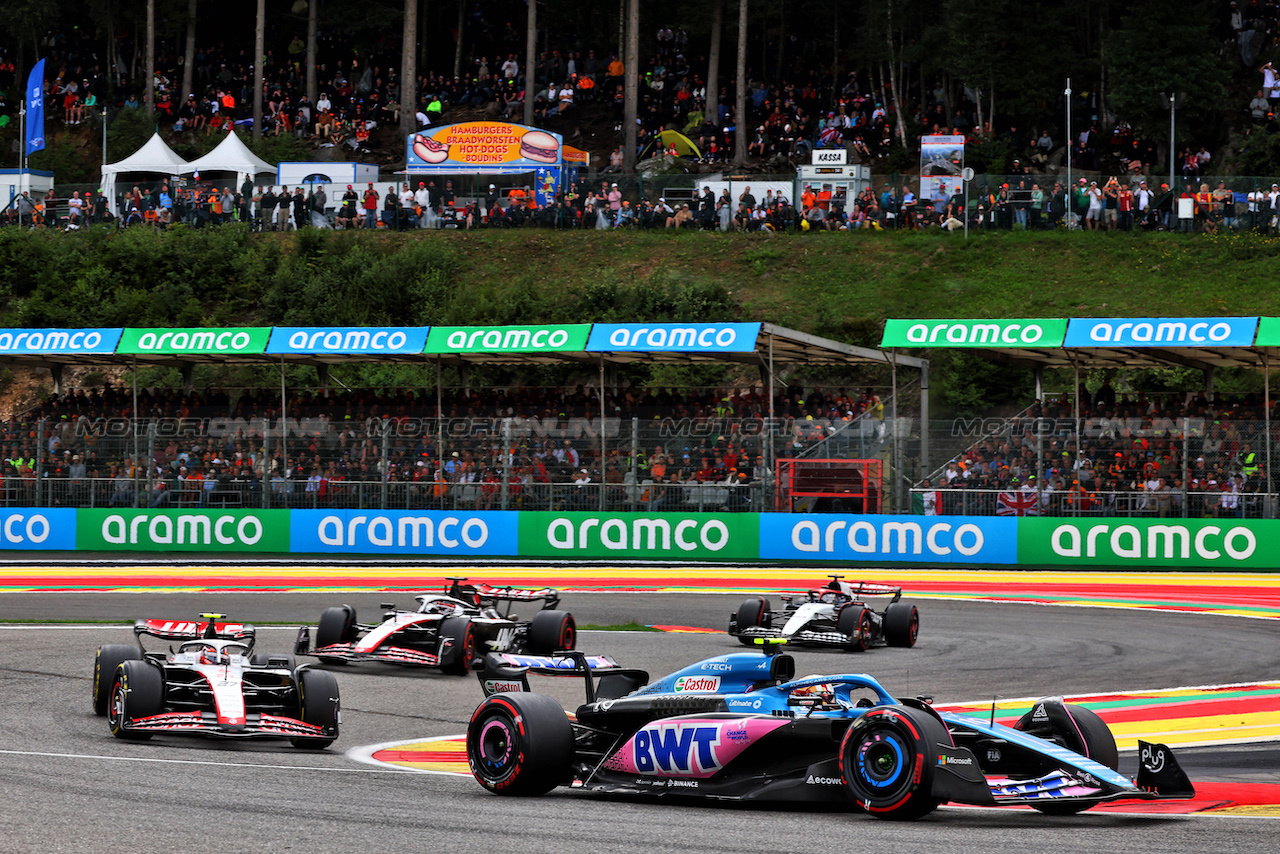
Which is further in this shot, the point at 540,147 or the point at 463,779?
the point at 540,147

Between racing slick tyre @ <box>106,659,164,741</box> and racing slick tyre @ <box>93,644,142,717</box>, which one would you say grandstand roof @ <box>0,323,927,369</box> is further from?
racing slick tyre @ <box>106,659,164,741</box>

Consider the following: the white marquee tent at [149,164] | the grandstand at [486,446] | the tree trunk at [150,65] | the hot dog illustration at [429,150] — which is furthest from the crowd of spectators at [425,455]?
the tree trunk at [150,65]

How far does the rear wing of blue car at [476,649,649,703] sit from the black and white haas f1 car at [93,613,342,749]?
1.51 metres

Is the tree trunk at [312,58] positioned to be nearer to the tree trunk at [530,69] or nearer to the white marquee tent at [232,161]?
the white marquee tent at [232,161]

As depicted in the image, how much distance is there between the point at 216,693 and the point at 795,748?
444 centimetres

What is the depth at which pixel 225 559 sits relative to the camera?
1068 inches

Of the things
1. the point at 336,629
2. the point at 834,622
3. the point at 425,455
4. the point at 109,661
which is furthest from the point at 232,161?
the point at 109,661

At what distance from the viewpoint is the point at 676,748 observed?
782 cm

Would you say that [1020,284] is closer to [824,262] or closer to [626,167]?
[824,262]

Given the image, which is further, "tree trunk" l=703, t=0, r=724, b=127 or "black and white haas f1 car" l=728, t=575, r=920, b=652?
"tree trunk" l=703, t=0, r=724, b=127

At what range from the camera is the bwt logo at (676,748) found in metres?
7.70

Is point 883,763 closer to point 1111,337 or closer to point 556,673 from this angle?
point 556,673

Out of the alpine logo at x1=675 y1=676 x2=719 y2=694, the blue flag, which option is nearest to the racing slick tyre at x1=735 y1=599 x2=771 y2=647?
the alpine logo at x1=675 y1=676 x2=719 y2=694

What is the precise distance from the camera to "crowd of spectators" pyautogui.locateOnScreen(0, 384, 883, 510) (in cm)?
2627
